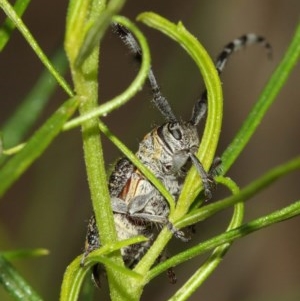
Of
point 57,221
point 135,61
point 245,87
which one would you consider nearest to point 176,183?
point 135,61

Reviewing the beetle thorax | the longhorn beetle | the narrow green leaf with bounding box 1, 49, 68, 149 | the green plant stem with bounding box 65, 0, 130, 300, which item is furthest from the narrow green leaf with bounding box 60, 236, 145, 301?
the narrow green leaf with bounding box 1, 49, 68, 149

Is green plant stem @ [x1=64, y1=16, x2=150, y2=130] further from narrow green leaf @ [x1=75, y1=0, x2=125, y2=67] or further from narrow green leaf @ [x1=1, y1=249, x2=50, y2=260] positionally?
narrow green leaf @ [x1=1, y1=249, x2=50, y2=260]

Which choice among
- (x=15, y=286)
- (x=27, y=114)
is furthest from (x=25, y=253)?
(x=27, y=114)

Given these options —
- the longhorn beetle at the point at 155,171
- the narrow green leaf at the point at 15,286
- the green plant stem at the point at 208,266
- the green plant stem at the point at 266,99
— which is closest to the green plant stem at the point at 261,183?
the green plant stem at the point at 208,266

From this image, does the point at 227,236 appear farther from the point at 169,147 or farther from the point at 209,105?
the point at 169,147

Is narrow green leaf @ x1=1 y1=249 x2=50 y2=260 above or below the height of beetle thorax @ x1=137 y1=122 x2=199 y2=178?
above

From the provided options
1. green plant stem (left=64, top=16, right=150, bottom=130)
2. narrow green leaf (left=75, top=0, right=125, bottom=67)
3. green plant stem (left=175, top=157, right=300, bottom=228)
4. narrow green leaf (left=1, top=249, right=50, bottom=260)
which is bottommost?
green plant stem (left=175, top=157, right=300, bottom=228)

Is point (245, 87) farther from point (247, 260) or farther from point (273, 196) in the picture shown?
point (247, 260)
